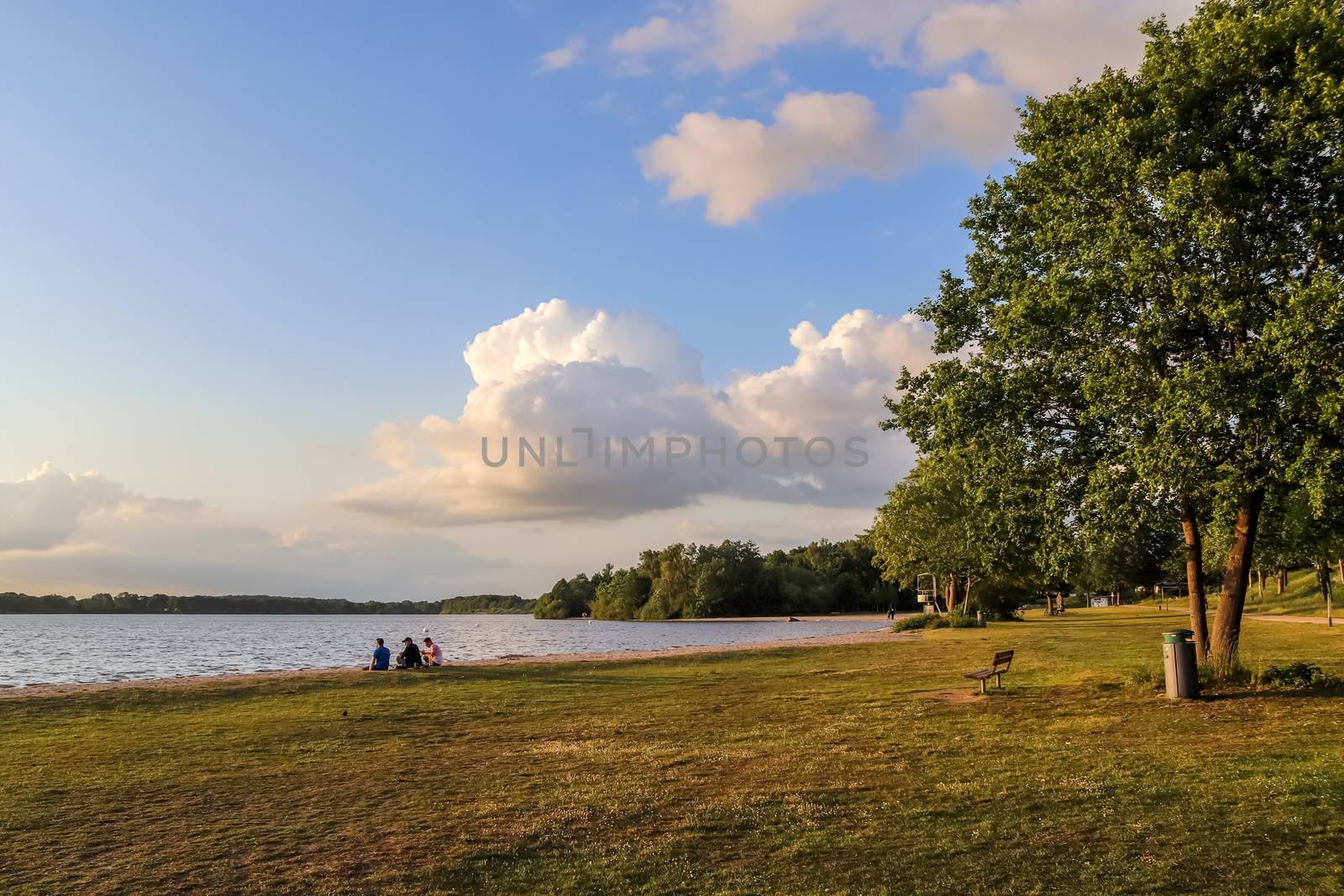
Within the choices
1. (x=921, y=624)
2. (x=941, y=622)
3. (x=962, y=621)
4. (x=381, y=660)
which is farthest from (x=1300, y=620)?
(x=381, y=660)

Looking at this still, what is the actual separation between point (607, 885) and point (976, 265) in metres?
17.7

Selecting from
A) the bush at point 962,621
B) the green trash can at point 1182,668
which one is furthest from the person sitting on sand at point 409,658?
the bush at point 962,621

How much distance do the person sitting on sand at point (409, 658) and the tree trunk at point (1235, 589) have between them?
2489 cm

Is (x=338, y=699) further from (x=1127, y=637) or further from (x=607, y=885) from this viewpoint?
(x=1127, y=637)

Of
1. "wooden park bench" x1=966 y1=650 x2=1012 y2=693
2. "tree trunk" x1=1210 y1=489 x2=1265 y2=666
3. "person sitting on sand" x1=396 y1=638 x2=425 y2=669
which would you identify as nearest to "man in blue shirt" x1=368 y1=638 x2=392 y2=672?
"person sitting on sand" x1=396 y1=638 x2=425 y2=669

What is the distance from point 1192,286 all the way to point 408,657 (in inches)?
1073

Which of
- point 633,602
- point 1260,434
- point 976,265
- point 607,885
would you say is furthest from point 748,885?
point 633,602

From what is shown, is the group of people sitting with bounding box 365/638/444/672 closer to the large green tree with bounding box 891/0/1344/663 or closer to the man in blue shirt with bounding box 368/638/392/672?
the man in blue shirt with bounding box 368/638/392/672

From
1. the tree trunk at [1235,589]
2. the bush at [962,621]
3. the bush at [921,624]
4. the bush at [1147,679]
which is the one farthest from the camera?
the bush at [921,624]

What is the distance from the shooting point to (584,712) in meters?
A: 20.9

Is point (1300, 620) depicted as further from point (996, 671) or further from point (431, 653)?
point (431, 653)

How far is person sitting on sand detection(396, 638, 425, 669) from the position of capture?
33062 millimetres

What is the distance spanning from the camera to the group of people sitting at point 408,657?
32000mm

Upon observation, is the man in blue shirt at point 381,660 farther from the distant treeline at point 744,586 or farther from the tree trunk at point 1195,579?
the distant treeline at point 744,586
